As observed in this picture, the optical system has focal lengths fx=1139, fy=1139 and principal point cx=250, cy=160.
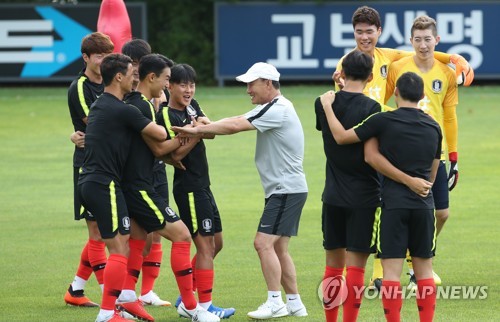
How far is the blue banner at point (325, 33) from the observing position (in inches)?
1226

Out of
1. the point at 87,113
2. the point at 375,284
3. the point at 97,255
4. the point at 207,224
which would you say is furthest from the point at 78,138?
the point at 375,284

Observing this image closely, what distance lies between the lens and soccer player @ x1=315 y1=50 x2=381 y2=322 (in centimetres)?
824

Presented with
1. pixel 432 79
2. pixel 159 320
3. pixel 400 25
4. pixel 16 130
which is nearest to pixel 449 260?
pixel 432 79

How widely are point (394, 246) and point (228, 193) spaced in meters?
8.91

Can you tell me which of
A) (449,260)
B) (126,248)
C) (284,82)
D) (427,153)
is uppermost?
(427,153)

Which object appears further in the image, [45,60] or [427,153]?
[45,60]

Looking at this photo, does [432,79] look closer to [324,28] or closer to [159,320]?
[159,320]

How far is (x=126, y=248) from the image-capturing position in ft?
28.7

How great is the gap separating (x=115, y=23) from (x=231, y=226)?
10.6 feet

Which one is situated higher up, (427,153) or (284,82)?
(427,153)

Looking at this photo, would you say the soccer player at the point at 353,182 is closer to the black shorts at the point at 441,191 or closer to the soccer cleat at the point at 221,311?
the soccer cleat at the point at 221,311

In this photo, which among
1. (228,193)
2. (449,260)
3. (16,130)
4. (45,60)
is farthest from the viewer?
(45,60)

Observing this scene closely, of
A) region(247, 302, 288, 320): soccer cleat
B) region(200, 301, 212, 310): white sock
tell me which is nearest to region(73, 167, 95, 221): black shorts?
region(200, 301, 212, 310): white sock

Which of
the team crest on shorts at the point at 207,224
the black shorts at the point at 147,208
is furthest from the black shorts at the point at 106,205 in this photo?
the team crest on shorts at the point at 207,224
